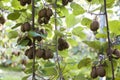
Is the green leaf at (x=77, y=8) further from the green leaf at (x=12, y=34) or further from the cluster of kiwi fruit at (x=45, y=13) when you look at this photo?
the green leaf at (x=12, y=34)

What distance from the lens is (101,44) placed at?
1.10m

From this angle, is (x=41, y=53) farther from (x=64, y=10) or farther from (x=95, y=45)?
(x=64, y=10)

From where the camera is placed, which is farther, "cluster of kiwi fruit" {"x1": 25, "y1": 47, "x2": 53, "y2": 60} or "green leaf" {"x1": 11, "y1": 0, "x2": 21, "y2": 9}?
"green leaf" {"x1": 11, "y1": 0, "x2": 21, "y2": 9}

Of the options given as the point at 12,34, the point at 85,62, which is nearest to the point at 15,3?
the point at 12,34

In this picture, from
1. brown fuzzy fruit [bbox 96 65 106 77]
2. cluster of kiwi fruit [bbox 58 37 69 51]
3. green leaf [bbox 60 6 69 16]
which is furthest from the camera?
green leaf [bbox 60 6 69 16]

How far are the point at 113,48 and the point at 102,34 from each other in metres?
0.06

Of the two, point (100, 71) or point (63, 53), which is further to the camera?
point (63, 53)

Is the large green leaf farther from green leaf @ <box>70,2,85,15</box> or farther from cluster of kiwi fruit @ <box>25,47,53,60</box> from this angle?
cluster of kiwi fruit @ <box>25,47,53,60</box>

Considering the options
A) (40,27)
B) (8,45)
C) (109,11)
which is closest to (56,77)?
(40,27)

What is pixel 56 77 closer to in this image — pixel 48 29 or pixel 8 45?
pixel 48 29

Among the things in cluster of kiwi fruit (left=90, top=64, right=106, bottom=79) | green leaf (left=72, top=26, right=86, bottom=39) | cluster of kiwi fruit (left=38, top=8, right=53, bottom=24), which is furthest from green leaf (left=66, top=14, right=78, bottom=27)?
cluster of kiwi fruit (left=90, top=64, right=106, bottom=79)

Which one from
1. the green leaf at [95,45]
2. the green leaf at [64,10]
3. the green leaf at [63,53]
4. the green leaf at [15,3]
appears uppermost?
the green leaf at [15,3]

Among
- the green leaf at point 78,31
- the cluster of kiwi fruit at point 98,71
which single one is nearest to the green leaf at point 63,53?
the green leaf at point 78,31

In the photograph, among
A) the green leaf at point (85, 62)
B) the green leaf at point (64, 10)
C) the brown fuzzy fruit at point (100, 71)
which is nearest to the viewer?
the brown fuzzy fruit at point (100, 71)
